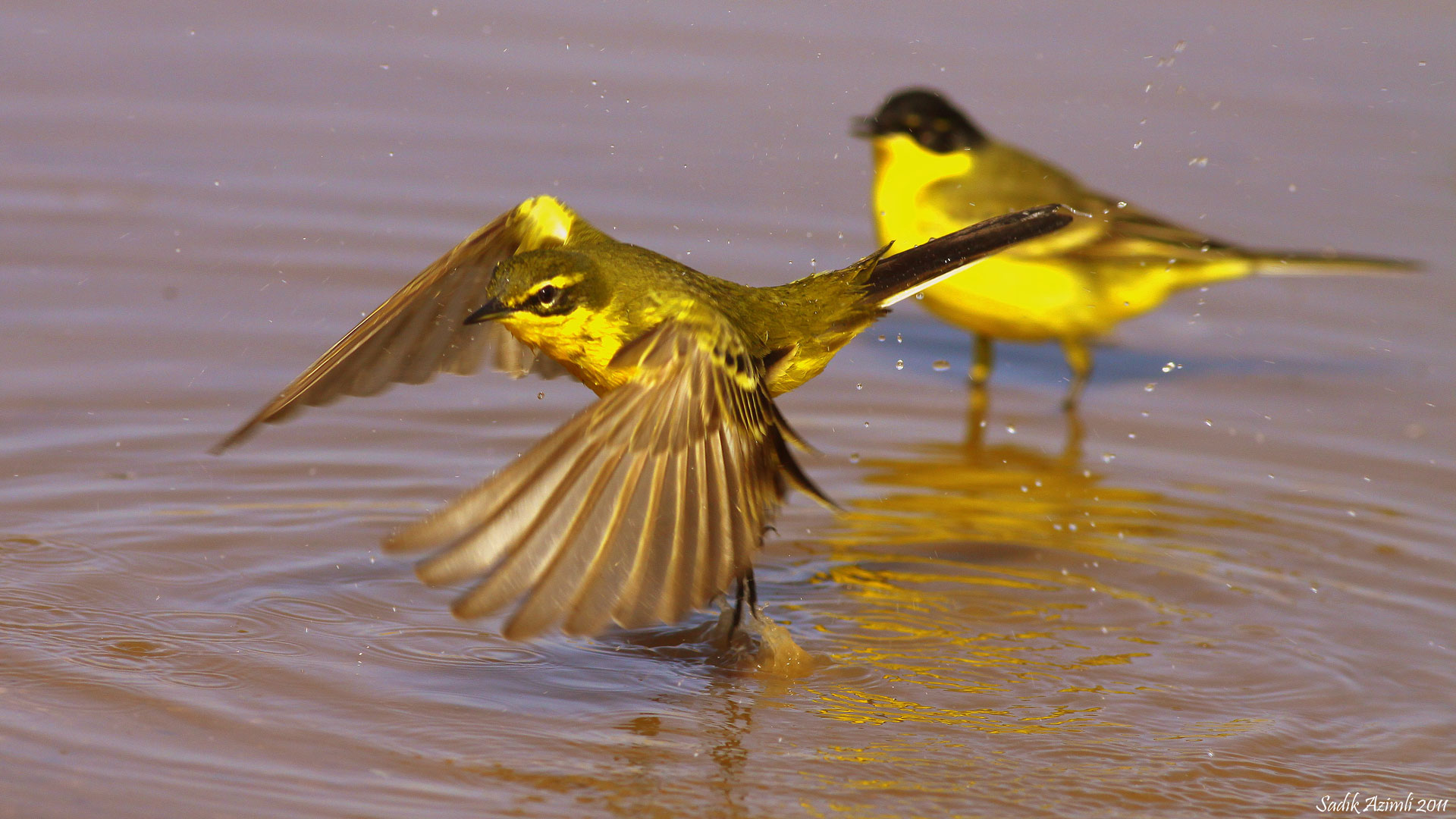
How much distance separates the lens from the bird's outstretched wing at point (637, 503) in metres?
4.36

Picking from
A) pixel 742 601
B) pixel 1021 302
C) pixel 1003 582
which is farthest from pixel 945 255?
pixel 1021 302

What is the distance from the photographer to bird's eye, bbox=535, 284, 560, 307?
5.61 metres

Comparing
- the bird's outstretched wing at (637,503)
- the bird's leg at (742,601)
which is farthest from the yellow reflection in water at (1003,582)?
the bird's outstretched wing at (637,503)

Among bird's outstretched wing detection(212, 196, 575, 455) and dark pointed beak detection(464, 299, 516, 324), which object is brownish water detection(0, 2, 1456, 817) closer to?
bird's outstretched wing detection(212, 196, 575, 455)

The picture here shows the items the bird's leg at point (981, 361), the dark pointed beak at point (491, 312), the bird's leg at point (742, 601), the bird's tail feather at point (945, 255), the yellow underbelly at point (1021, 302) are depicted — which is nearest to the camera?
the dark pointed beak at point (491, 312)

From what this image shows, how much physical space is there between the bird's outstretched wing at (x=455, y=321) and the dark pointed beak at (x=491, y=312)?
991 millimetres

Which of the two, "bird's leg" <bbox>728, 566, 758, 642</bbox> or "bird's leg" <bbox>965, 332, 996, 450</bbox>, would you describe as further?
"bird's leg" <bbox>965, 332, 996, 450</bbox>

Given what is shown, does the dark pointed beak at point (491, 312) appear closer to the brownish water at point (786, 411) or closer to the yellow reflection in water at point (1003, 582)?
the brownish water at point (786, 411)

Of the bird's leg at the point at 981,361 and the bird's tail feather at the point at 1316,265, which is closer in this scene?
the bird's tail feather at the point at 1316,265

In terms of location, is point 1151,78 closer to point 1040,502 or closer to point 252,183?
point 1040,502

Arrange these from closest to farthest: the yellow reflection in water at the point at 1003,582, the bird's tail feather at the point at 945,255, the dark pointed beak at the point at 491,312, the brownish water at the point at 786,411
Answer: the brownish water at the point at 786,411 → the dark pointed beak at the point at 491,312 → the yellow reflection in water at the point at 1003,582 → the bird's tail feather at the point at 945,255

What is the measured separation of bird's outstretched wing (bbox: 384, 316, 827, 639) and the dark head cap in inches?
174

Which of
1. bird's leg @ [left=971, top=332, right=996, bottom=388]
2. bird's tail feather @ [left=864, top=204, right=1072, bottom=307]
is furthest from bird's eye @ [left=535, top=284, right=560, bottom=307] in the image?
bird's leg @ [left=971, top=332, right=996, bottom=388]

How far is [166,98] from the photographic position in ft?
38.4
